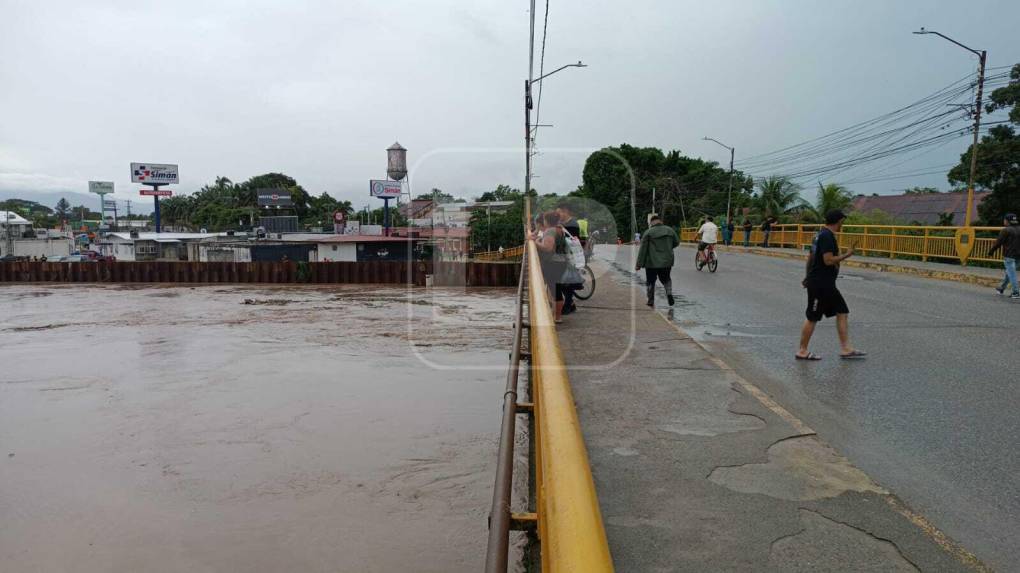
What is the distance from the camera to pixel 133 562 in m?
4.89

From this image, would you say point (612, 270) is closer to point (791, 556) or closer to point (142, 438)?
point (142, 438)

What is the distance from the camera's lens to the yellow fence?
60.6ft

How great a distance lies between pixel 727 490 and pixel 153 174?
84738 mm

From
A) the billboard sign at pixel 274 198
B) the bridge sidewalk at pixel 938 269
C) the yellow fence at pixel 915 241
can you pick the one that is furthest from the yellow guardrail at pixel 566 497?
the billboard sign at pixel 274 198

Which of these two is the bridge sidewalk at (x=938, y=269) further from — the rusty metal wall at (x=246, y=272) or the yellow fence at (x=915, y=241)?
the rusty metal wall at (x=246, y=272)

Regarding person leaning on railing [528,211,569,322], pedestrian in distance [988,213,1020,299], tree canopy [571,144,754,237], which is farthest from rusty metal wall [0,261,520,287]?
tree canopy [571,144,754,237]

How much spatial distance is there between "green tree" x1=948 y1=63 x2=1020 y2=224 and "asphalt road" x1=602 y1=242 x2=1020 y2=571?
883 inches

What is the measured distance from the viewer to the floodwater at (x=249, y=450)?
198 inches

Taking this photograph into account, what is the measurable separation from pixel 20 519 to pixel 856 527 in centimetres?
646

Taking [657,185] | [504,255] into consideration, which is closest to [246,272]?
[504,255]

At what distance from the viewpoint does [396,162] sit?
7844 centimetres

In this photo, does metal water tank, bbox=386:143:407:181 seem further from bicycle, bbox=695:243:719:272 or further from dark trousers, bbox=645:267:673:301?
dark trousers, bbox=645:267:673:301

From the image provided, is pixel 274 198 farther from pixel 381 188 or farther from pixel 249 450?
pixel 249 450

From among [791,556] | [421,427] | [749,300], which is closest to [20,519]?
[421,427]
